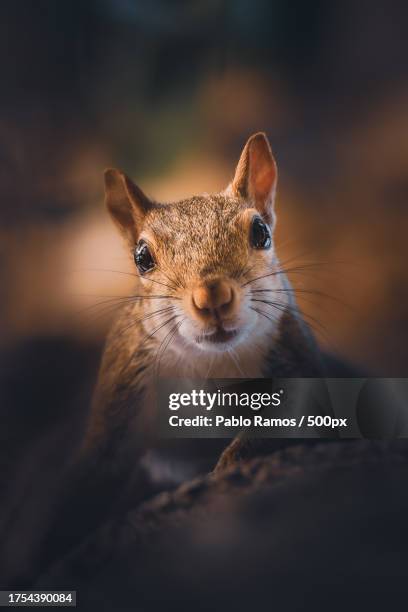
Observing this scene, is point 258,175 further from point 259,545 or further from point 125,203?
point 259,545

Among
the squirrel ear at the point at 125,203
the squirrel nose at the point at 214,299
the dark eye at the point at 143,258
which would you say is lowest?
the squirrel nose at the point at 214,299

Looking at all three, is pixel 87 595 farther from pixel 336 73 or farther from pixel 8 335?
pixel 336 73

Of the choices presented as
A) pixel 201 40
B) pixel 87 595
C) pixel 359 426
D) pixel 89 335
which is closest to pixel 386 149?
pixel 201 40

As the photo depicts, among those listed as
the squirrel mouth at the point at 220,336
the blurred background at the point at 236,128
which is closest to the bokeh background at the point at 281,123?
the blurred background at the point at 236,128

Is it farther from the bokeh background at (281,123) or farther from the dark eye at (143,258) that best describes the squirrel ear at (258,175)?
the dark eye at (143,258)

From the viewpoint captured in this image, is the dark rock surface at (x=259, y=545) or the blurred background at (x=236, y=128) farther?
the blurred background at (x=236, y=128)

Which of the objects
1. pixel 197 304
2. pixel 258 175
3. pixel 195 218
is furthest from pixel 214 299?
pixel 258 175

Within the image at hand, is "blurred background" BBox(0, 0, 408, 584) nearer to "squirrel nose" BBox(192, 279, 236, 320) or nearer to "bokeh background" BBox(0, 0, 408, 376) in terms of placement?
"bokeh background" BBox(0, 0, 408, 376)
